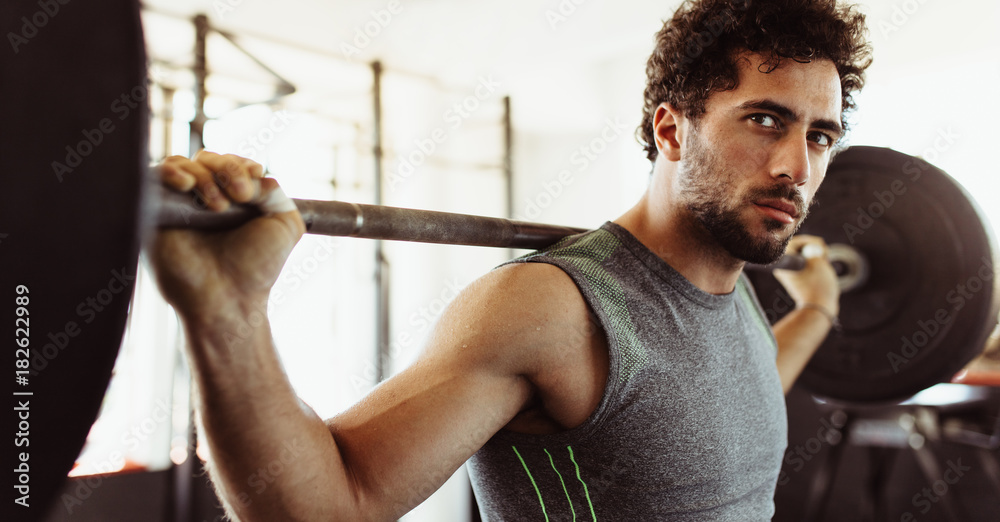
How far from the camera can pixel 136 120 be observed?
38 cm

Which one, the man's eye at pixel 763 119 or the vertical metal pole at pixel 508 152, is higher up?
the vertical metal pole at pixel 508 152

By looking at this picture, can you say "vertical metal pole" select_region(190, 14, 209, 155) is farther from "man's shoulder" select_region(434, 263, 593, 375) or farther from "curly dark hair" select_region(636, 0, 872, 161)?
"man's shoulder" select_region(434, 263, 593, 375)

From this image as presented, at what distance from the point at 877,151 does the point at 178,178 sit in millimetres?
1736

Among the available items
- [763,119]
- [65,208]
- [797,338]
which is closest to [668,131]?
[763,119]

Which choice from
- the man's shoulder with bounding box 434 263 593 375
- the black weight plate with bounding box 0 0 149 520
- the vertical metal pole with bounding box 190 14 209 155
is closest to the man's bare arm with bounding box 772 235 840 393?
the man's shoulder with bounding box 434 263 593 375

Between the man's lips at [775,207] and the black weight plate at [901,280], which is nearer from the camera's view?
the man's lips at [775,207]

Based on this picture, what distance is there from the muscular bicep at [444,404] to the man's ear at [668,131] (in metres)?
0.50

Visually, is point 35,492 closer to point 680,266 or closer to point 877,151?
point 680,266

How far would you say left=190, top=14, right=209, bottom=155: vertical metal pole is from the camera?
2.95 m

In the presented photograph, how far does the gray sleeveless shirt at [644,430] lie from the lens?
943mm

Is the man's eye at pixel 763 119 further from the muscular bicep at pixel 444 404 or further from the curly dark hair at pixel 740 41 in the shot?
the muscular bicep at pixel 444 404

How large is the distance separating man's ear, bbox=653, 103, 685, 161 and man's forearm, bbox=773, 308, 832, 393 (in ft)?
2.08

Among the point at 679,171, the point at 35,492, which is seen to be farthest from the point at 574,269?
the point at 35,492

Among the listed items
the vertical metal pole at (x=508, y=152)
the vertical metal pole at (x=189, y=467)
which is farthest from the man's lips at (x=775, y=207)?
the vertical metal pole at (x=508, y=152)
